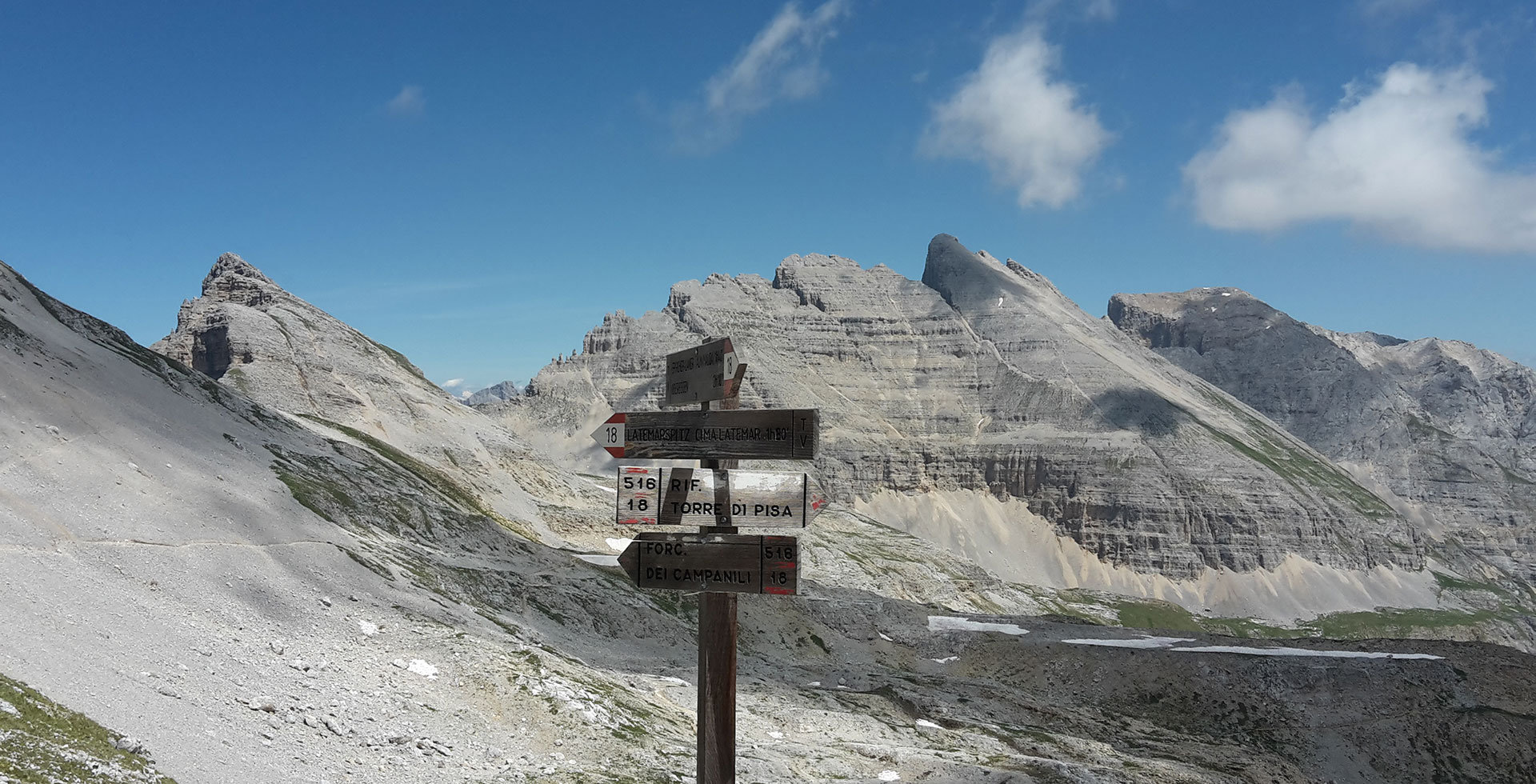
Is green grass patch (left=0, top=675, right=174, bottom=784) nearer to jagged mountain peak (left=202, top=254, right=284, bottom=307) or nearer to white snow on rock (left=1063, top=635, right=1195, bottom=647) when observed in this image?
white snow on rock (left=1063, top=635, right=1195, bottom=647)

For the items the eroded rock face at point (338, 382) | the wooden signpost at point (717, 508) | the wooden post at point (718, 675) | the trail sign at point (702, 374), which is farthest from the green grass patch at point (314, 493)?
the eroded rock face at point (338, 382)

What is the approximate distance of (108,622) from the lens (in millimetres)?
25828

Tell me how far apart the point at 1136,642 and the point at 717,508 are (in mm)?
74714

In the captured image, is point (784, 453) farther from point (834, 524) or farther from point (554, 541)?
point (834, 524)

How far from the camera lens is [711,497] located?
14.1 m

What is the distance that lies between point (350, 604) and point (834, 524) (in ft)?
502

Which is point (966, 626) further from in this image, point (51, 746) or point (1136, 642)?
point (51, 746)

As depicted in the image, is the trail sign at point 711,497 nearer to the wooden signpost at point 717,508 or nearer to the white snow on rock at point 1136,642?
the wooden signpost at point 717,508

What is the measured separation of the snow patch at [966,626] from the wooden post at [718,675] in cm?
7168

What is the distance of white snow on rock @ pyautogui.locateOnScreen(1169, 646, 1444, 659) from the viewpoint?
2657 inches

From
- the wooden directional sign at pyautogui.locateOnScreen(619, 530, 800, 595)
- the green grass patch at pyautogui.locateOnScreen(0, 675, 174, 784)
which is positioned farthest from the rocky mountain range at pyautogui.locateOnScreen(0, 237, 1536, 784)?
the wooden directional sign at pyautogui.locateOnScreen(619, 530, 800, 595)

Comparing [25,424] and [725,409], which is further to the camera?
[25,424]

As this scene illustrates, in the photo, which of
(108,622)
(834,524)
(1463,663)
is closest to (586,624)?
(108,622)

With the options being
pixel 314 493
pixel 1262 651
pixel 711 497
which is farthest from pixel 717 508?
pixel 1262 651
